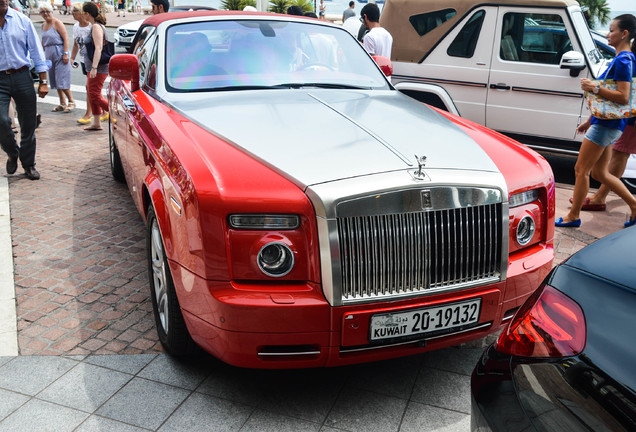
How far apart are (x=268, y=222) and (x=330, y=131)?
32.4 inches

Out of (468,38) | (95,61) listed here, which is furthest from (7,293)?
(468,38)

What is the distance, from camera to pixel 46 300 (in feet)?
14.1

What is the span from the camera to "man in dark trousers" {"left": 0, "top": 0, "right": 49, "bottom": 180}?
664cm

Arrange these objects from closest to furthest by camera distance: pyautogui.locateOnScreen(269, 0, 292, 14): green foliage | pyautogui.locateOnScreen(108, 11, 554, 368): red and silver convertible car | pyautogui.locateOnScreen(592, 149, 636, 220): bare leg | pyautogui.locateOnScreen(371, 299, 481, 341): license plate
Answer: pyautogui.locateOnScreen(108, 11, 554, 368): red and silver convertible car, pyautogui.locateOnScreen(371, 299, 481, 341): license plate, pyautogui.locateOnScreen(592, 149, 636, 220): bare leg, pyautogui.locateOnScreen(269, 0, 292, 14): green foliage

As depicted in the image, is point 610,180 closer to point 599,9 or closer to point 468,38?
point 468,38

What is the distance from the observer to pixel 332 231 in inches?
110

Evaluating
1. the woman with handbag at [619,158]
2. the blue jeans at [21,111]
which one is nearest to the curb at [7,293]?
the blue jeans at [21,111]

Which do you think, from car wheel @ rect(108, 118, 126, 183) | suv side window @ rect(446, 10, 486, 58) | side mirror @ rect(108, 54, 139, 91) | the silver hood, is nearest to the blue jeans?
car wheel @ rect(108, 118, 126, 183)

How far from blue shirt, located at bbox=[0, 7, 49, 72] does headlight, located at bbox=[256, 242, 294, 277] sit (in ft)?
16.8

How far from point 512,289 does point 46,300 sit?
300cm

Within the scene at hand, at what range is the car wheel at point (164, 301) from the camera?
333cm

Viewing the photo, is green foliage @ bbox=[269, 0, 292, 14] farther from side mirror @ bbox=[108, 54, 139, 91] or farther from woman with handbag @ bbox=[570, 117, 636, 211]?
side mirror @ bbox=[108, 54, 139, 91]

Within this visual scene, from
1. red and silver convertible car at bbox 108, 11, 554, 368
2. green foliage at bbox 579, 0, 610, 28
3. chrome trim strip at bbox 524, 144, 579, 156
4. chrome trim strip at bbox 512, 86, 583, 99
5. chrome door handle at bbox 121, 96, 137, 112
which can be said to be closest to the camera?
red and silver convertible car at bbox 108, 11, 554, 368

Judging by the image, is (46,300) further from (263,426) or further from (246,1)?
(246,1)
